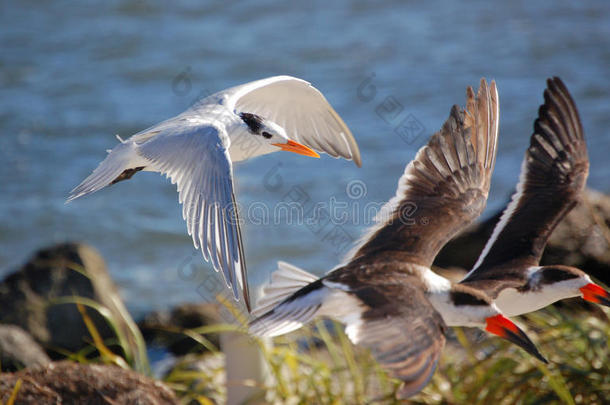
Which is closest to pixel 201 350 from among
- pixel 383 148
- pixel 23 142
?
pixel 383 148

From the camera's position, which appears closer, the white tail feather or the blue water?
the white tail feather

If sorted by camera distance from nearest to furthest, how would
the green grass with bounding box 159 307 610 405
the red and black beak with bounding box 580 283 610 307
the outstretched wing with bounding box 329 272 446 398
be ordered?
1. the outstretched wing with bounding box 329 272 446 398
2. the red and black beak with bounding box 580 283 610 307
3. the green grass with bounding box 159 307 610 405

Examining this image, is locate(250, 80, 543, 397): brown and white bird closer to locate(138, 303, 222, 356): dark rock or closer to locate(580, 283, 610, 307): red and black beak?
locate(580, 283, 610, 307): red and black beak

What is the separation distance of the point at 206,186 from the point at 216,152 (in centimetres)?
12

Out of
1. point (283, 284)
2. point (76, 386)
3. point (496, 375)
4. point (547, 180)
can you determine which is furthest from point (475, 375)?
point (76, 386)

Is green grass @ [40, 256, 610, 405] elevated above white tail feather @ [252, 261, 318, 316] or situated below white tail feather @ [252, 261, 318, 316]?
below

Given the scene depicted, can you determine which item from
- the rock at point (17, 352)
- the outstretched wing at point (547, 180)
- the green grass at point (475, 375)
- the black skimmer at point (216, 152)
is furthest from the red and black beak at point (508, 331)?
the rock at point (17, 352)

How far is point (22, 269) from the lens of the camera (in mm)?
6012

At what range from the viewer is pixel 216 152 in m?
2.43

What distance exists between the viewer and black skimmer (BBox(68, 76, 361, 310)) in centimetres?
218

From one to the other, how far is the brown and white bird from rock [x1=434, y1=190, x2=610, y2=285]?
3.22 metres

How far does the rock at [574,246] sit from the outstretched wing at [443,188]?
3201 mm

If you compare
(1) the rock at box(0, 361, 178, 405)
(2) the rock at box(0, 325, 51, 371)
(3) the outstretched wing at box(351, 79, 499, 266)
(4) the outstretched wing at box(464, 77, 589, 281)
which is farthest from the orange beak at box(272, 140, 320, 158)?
(2) the rock at box(0, 325, 51, 371)

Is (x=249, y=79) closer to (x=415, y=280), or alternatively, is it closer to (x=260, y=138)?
(x=260, y=138)
